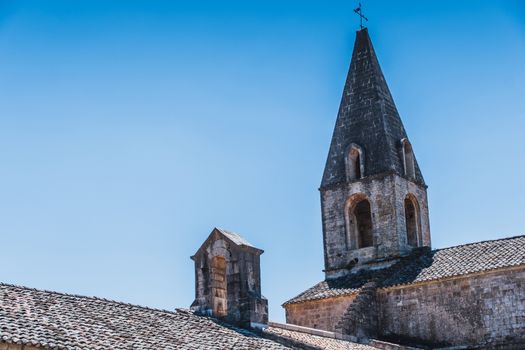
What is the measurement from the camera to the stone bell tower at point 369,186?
27.9 metres

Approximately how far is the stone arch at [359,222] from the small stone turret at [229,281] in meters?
9.12

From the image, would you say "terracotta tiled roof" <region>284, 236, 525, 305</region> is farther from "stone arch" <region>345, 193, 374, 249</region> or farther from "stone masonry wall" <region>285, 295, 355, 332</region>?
"stone arch" <region>345, 193, 374, 249</region>

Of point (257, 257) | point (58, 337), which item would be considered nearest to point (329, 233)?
point (257, 257)

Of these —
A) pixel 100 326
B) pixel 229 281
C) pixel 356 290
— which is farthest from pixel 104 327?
pixel 356 290

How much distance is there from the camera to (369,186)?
93.5 ft

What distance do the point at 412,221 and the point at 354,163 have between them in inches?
113

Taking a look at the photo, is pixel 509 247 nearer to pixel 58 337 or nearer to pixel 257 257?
pixel 257 257

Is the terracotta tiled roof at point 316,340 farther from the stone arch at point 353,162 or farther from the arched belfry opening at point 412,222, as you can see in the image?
the stone arch at point 353,162

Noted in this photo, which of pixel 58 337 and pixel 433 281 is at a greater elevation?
pixel 433 281

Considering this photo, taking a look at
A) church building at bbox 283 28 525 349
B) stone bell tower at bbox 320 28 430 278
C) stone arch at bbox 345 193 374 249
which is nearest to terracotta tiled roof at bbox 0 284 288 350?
church building at bbox 283 28 525 349

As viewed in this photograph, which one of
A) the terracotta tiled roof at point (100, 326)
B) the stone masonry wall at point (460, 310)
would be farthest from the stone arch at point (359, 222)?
the terracotta tiled roof at point (100, 326)

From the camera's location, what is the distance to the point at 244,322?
62.8 ft

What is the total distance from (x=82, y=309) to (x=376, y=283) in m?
12.4

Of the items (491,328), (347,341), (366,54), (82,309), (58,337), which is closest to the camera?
(58,337)
